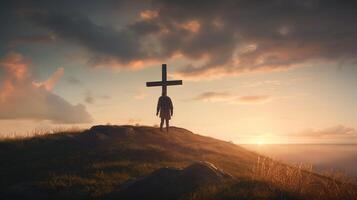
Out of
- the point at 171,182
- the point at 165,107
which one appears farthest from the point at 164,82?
the point at 171,182

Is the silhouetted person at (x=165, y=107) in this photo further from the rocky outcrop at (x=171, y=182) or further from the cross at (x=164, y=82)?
the rocky outcrop at (x=171, y=182)

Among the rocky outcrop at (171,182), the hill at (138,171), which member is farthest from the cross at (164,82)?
the rocky outcrop at (171,182)

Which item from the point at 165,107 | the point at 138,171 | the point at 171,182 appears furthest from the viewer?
the point at 165,107

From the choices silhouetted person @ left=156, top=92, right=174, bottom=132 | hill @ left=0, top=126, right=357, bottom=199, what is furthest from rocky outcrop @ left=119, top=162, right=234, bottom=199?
silhouetted person @ left=156, top=92, right=174, bottom=132

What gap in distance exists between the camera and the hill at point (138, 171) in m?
15.1

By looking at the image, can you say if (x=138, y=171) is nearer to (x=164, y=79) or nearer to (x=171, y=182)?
(x=171, y=182)

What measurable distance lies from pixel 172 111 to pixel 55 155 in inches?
377

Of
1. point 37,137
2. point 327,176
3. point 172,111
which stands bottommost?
point 327,176

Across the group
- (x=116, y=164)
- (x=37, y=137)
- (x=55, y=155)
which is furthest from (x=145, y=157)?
(x=37, y=137)

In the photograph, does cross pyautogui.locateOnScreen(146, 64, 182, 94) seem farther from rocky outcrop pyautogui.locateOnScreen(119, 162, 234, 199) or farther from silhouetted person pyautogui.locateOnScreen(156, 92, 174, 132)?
rocky outcrop pyautogui.locateOnScreen(119, 162, 234, 199)

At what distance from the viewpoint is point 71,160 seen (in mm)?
22188

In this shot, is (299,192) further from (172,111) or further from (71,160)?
(172,111)

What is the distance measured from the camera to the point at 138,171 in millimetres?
19969

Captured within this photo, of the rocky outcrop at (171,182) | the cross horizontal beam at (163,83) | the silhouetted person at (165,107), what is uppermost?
the cross horizontal beam at (163,83)
